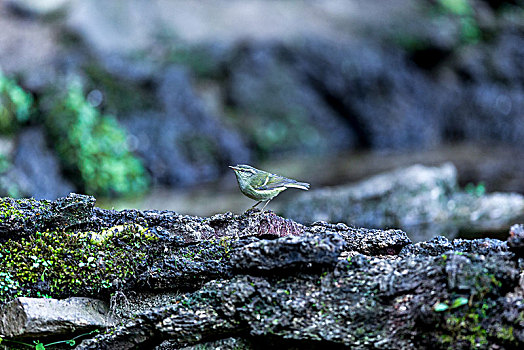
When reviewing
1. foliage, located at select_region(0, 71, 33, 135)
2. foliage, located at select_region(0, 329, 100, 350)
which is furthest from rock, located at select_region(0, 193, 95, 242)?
foliage, located at select_region(0, 71, 33, 135)

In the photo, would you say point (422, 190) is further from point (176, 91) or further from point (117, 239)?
point (176, 91)

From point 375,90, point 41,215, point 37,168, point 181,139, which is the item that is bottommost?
point 41,215

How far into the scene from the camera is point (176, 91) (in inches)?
615

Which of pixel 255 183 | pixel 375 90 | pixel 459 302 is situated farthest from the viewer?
pixel 375 90

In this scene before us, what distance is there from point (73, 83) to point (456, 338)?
37.8ft

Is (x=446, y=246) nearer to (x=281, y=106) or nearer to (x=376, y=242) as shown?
(x=376, y=242)

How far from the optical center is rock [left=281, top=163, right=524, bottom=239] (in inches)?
334

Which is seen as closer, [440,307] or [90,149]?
[440,307]

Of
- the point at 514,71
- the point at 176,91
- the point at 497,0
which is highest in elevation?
the point at 497,0

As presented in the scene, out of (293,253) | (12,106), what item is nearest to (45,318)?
(293,253)

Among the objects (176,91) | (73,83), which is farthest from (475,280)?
(176,91)

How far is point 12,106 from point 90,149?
1794 millimetres

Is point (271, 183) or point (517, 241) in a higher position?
point (271, 183)

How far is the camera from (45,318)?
360 cm
